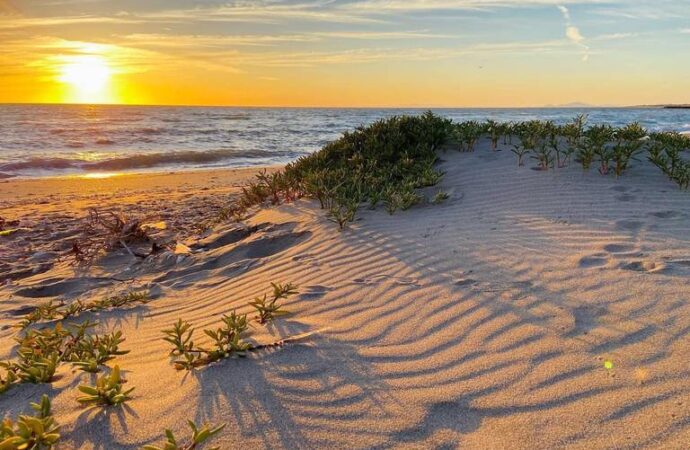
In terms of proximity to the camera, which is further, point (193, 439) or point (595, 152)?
point (595, 152)

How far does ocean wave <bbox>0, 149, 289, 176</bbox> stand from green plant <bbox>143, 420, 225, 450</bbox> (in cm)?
1478

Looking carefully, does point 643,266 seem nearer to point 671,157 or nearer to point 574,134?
point 671,157

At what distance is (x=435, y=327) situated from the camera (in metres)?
3.13

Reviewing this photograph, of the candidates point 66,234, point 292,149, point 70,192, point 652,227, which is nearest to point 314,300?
point 652,227

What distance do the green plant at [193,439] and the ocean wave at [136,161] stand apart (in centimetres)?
1478

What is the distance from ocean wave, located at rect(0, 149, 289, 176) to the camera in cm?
1537

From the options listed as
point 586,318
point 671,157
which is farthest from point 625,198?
point 586,318

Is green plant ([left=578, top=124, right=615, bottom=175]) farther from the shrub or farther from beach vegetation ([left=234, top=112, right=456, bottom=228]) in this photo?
beach vegetation ([left=234, top=112, right=456, bottom=228])

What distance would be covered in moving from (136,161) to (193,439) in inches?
Answer: 644

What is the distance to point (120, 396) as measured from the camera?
2445 mm

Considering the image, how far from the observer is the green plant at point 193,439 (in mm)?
2066

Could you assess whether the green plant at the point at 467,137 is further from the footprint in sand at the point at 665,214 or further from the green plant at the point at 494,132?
the footprint in sand at the point at 665,214

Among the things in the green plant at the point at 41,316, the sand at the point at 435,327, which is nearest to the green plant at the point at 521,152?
the sand at the point at 435,327

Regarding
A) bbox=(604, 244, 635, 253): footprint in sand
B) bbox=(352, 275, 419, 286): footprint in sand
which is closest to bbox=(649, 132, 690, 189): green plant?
bbox=(604, 244, 635, 253): footprint in sand
